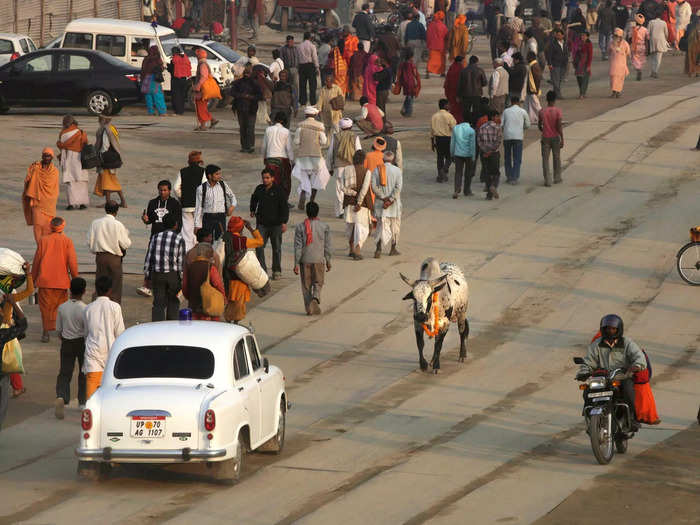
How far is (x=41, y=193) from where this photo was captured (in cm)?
2298

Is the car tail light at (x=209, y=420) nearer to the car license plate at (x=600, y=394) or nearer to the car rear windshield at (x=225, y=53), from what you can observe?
the car license plate at (x=600, y=394)

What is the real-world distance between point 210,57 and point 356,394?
23.1 m

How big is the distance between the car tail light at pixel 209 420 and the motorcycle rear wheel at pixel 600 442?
362cm

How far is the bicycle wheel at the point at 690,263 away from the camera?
2306cm

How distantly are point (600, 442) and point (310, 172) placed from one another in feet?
43.5

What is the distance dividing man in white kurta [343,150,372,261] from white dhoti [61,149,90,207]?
5586 millimetres

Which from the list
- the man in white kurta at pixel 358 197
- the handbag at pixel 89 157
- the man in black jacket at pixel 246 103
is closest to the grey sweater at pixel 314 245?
the man in white kurta at pixel 358 197

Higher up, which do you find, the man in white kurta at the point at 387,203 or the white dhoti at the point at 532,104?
the white dhoti at the point at 532,104

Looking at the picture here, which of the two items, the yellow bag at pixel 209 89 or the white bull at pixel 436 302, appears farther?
the yellow bag at pixel 209 89

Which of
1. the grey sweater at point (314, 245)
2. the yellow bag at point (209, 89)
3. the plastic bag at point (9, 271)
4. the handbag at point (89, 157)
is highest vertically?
the yellow bag at point (209, 89)

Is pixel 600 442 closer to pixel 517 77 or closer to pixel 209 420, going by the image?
pixel 209 420

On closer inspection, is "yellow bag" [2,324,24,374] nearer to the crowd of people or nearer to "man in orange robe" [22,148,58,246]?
the crowd of people

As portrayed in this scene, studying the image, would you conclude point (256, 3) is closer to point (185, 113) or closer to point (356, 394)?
point (185, 113)

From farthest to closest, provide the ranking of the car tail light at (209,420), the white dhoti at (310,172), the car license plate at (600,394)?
the white dhoti at (310,172) → the car license plate at (600,394) → the car tail light at (209,420)
